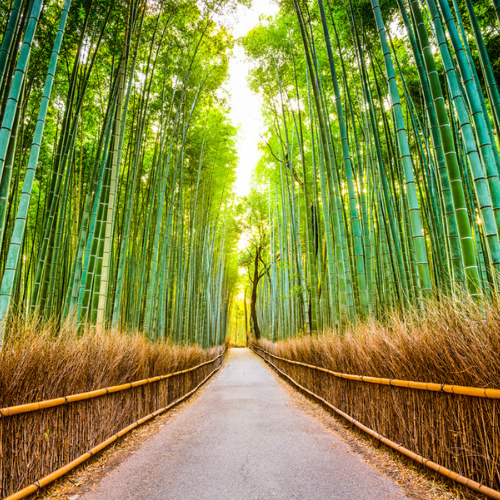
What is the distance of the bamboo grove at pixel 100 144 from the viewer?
222 centimetres

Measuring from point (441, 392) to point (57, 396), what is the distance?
1.95 metres

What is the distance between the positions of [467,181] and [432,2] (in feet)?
6.29

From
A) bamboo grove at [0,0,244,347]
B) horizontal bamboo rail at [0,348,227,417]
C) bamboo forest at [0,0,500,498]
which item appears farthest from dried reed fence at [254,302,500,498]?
bamboo grove at [0,0,244,347]

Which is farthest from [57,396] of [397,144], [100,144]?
[397,144]

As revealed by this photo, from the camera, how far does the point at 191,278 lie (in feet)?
23.4

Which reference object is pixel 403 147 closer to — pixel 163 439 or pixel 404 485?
pixel 404 485

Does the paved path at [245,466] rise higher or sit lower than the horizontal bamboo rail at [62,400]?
lower

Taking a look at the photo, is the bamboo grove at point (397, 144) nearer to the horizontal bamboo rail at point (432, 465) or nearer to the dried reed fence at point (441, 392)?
Answer: the dried reed fence at point (441, 392)

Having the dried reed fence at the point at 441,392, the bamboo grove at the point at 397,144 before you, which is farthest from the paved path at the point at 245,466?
the bamboo grove at the point at 397,144

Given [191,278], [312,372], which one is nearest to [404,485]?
[312,372]

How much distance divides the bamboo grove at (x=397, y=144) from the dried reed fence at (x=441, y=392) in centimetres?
23

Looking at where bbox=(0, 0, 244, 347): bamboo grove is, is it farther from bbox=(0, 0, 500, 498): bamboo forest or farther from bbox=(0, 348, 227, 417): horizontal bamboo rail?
bbox=(0, 348, 227, 417): horizontal bamboo rail

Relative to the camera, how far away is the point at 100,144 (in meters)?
3.36

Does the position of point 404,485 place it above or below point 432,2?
below
